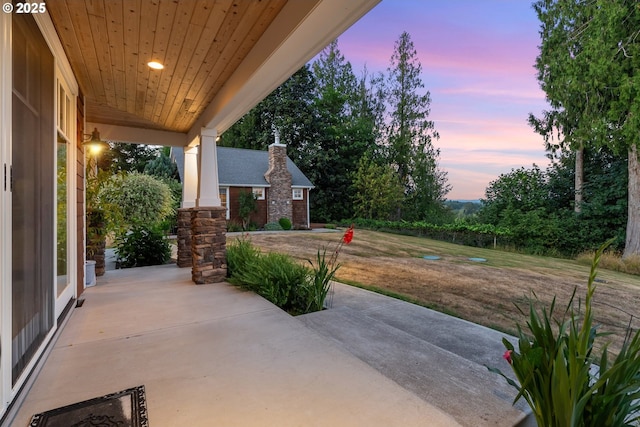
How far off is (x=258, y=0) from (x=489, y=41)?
928 cm

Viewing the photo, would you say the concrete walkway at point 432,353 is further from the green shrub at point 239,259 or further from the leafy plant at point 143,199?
A: the leafy plant at point 143,199

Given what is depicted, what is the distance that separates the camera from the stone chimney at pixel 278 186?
17.1 metres

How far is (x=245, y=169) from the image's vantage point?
677 inches

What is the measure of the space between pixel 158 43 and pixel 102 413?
110 inches

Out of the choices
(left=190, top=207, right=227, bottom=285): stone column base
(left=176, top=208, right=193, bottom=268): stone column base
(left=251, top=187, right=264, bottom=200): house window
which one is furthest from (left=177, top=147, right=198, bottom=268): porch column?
(left=251, top=187, right=264, bottom=200): house window

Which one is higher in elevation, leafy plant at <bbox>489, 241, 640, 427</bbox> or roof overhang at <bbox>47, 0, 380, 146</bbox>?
roof overhang at <bbox>47, 0, 380, 146</bbox>

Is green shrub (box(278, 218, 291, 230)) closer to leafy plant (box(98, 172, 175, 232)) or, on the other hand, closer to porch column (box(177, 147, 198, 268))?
leafy plant (box(98, 172, 175, 232))

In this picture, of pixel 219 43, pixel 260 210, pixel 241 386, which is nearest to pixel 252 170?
pixel 260 210

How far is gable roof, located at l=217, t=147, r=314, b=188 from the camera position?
637 inches

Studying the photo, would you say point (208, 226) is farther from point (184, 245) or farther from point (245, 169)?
point (245, 169)

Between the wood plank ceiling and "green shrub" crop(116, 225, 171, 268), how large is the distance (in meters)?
2.93

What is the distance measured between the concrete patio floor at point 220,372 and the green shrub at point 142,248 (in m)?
3.28

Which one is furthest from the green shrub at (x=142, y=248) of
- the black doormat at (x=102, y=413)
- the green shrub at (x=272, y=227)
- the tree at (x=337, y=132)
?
the tree at (x=337, y=132)

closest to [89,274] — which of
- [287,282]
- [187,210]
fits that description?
[187,210]
